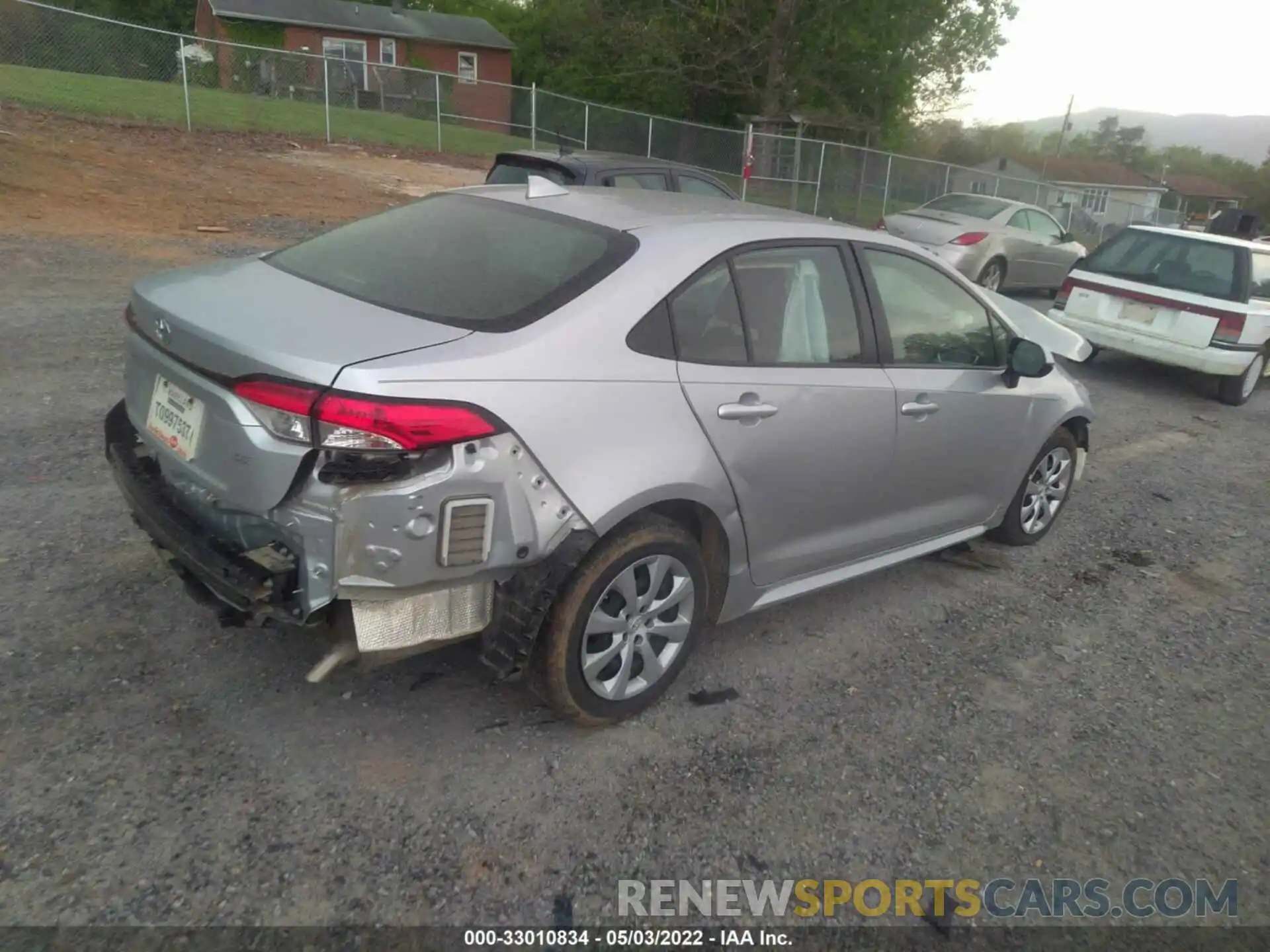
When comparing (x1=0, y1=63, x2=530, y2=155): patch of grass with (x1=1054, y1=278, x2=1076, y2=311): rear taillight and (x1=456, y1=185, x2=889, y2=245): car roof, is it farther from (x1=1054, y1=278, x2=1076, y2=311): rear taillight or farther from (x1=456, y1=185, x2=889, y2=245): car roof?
(x1=456, y1=185, x2=889, y2=245): car roof

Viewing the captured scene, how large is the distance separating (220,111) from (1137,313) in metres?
17.0

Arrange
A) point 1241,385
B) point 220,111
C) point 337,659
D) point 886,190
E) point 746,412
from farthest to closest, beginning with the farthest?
point 886,190 → point 220,111 → point 1241,385 → point 746,412 → point 337,659

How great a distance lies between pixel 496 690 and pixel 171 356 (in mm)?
1524

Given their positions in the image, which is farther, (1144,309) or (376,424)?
(1144,309)

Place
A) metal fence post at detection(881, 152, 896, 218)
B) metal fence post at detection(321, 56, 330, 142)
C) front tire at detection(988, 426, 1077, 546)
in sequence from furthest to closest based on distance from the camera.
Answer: metal fence post at detection(881, 152, 896, 218)
metal fence post at detection(321, 56, 330, 142)
front tire at detection(988, 426, 1077, 546)

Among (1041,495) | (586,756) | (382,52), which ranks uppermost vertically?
(382,52)

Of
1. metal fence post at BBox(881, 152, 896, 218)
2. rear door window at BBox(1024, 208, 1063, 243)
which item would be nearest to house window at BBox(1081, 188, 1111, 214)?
metal fence post at BBox(881, 152, 896, 218)

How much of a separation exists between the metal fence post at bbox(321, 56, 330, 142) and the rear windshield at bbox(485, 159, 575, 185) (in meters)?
12.5

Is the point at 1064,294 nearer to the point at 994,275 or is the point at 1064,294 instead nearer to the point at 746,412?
the point at 994,275

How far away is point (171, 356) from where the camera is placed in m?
2.97

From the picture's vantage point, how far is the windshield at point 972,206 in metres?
13.9

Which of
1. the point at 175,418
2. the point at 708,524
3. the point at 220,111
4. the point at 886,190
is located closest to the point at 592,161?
the point at 708,524

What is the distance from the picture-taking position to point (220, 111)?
1881cm

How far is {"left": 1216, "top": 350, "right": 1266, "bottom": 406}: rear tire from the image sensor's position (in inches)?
352
